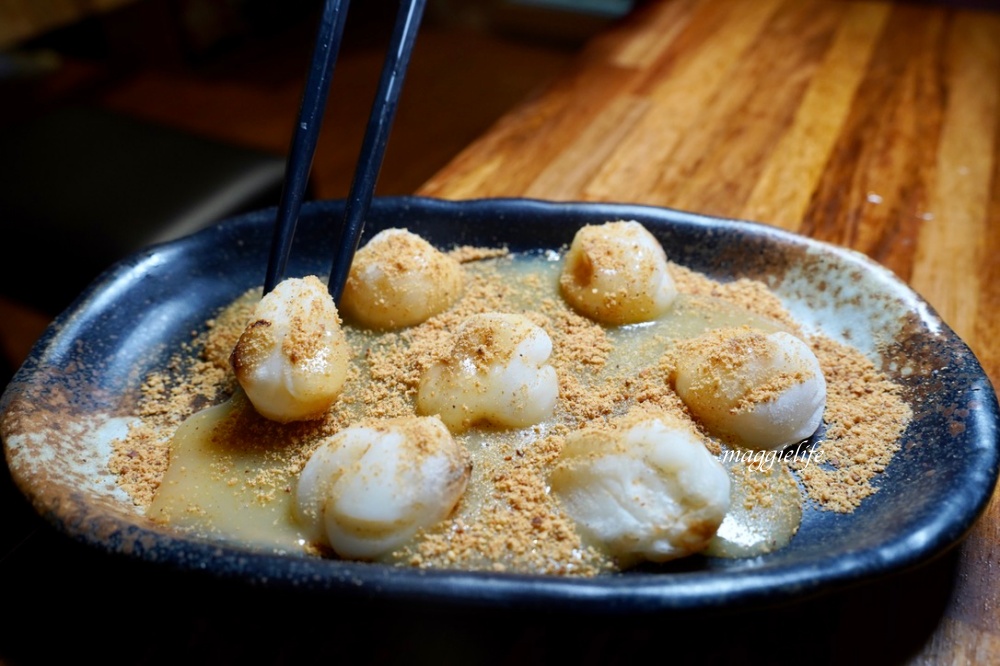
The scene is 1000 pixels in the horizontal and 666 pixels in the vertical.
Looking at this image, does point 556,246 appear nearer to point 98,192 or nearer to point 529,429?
point 529,429

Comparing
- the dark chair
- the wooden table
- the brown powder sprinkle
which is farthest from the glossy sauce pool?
the dark chair

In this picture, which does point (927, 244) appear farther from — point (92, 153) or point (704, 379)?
point (92, 153)

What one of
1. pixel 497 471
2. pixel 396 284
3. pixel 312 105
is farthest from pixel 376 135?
pixel 497 471

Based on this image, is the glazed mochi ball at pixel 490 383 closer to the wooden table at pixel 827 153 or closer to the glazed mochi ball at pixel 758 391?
the glazed mochi ball at pixel 758 391

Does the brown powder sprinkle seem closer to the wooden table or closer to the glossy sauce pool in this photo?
the glossy sauce pool

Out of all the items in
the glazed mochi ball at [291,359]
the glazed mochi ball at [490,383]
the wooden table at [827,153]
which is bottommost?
the wooden table at [827,153]

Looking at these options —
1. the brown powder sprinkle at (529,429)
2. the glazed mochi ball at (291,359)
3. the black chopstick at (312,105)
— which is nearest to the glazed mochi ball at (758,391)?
the brown powder sprinkle at (529,429)

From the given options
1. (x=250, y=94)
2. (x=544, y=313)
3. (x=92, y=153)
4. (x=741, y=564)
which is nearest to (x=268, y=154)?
(x=92, y=153)
